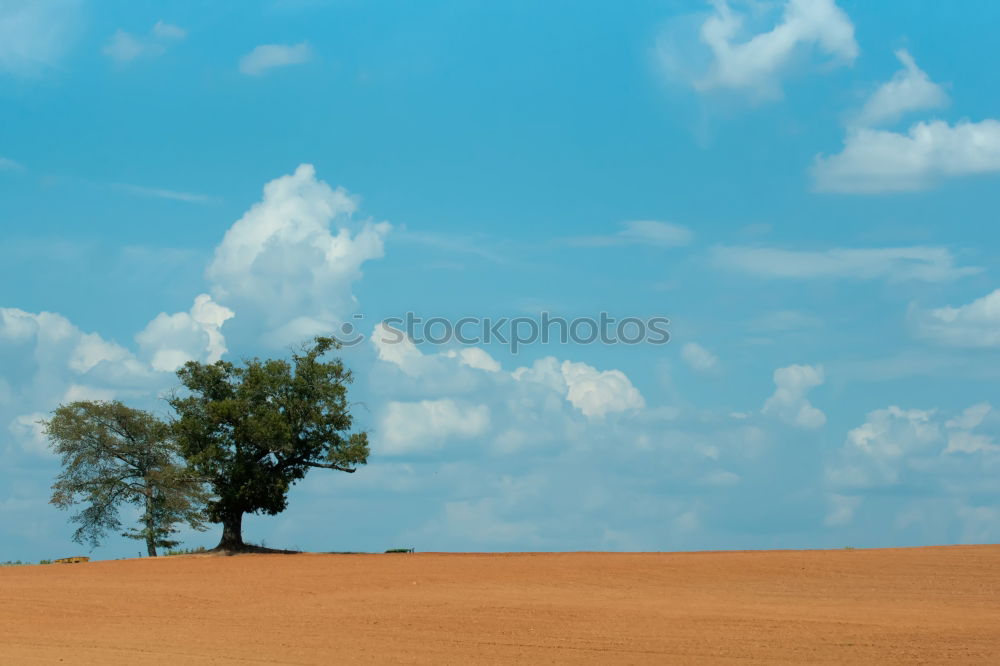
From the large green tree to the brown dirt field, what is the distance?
14.7 ft

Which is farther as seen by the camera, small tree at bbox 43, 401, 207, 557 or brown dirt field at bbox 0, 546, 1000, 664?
small tree at bbox 43, 401, 207, 557

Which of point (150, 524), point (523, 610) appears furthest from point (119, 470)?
point (523, 610)

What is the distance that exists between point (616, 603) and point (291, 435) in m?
20.5

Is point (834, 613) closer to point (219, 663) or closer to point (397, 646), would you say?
point (397, 646)

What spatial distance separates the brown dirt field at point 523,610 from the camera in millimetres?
22172

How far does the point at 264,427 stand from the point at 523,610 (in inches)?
805

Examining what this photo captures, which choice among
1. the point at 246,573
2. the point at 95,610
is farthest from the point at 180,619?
the point at 246,573

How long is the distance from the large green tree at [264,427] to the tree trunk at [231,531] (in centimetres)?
10

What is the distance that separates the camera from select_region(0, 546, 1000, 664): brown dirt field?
22.2m

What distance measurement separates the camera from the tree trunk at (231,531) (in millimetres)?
47375

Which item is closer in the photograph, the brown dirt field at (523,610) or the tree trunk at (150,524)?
the brown dirt field at (523,610)

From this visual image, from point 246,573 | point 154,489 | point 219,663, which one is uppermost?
point 154,489

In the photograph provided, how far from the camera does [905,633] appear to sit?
24.0m

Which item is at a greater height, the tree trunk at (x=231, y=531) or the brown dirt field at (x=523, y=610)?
the tree trunk at (x=231, y=531)
